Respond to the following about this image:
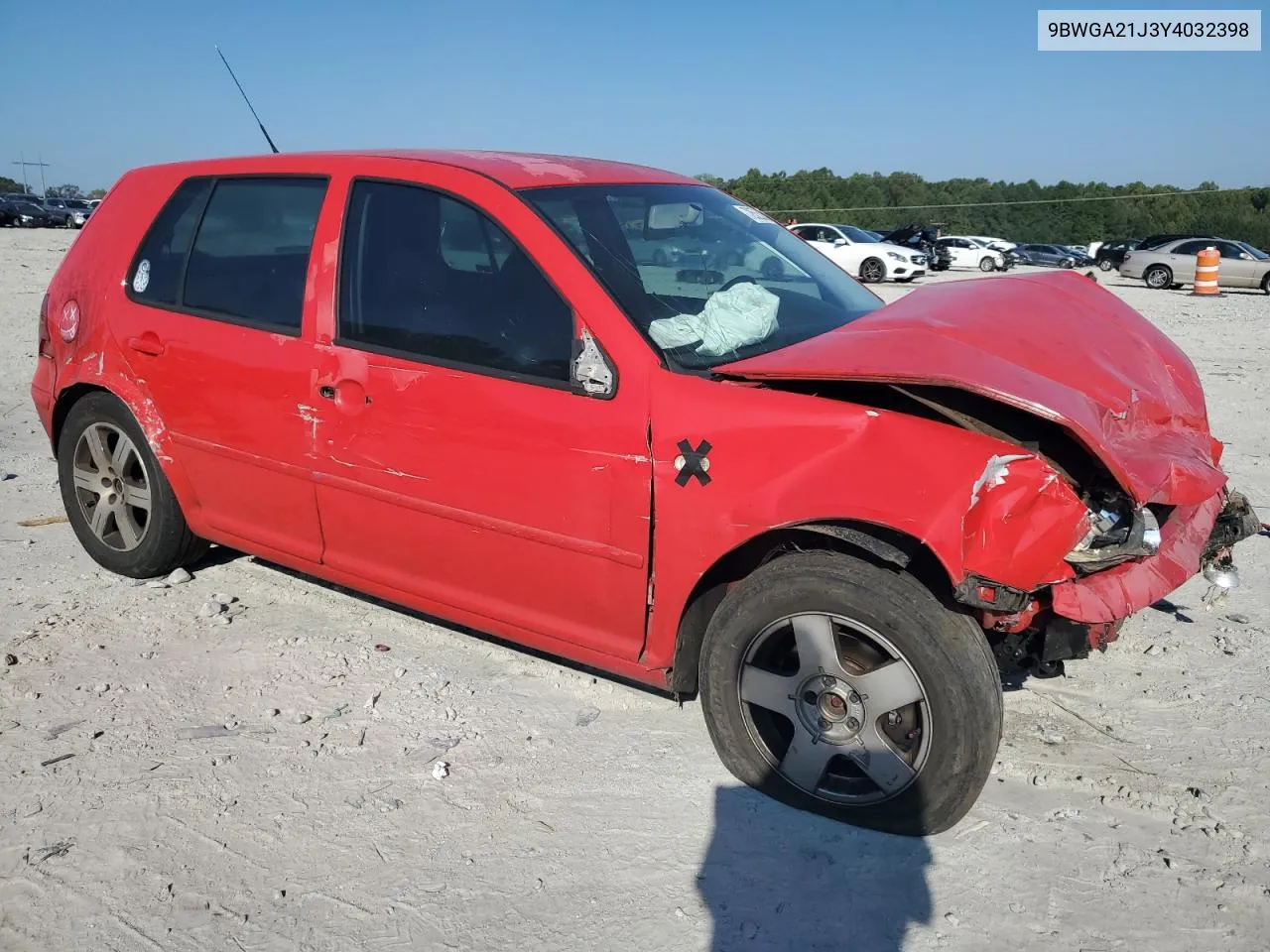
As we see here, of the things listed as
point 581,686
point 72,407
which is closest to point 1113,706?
point 581,686

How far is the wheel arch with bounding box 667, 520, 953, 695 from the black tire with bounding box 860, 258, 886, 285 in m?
24.8

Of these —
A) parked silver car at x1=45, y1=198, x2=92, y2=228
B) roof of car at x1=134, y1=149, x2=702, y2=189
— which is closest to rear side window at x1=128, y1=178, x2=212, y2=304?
roof of car at x1=134, y1=149, x2=702, y2=189

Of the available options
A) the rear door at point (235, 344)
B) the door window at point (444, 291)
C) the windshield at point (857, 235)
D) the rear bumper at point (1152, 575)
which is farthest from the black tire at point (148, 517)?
the windshield at point (857, 235)

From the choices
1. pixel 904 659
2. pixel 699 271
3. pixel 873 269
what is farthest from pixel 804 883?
pixel 873 269

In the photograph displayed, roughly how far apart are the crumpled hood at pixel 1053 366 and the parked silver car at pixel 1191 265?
23850mm

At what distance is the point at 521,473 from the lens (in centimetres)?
316

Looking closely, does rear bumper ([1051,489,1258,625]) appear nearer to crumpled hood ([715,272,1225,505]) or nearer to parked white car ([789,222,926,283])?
crumpled hood ([715,272,1225,505])

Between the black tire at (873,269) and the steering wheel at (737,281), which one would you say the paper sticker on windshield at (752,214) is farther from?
the black tire at (873,269)

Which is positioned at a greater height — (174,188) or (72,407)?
(174,188)

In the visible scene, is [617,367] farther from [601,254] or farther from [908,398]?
[908,398]

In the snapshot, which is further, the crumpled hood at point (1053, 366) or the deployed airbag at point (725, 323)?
the deployed airbag at point (725, 323)

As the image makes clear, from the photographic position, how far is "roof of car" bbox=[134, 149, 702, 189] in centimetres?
348

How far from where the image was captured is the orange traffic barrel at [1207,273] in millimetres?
22094

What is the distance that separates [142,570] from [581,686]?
7.06 feet
